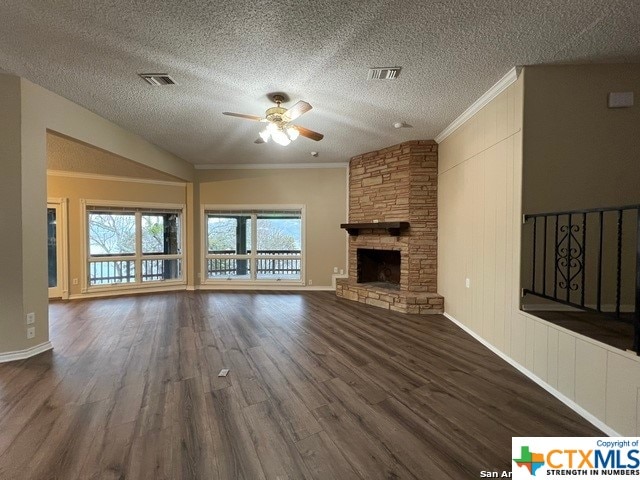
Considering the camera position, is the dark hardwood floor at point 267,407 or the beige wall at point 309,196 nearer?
the dark hardwood floor at point 267,407

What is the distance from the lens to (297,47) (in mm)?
2207

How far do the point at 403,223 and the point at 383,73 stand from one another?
99.3 inches

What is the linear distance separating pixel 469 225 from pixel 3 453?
4522 millimetres

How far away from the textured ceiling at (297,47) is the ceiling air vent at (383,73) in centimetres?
7

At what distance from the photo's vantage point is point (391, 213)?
16.0 feet

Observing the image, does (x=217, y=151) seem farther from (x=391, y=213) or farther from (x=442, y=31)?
(x=442, y=31)

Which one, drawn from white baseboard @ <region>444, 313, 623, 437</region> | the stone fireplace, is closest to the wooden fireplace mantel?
the stone fireplace

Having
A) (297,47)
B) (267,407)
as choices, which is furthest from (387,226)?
(267,407)

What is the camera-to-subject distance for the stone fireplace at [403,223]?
4496 mm

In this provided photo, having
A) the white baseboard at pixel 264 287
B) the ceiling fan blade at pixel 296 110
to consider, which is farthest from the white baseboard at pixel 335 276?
the ceiling fan blade at pixel 296 110

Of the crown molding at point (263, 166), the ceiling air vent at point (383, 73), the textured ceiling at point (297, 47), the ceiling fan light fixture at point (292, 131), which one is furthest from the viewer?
the crown molding at point (263, 166)

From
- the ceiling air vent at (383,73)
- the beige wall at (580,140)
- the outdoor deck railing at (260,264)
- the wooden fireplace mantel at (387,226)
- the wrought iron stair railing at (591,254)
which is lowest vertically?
the outdoor deck railing at (260,264)

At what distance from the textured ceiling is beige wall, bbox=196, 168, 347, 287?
8.73 feet

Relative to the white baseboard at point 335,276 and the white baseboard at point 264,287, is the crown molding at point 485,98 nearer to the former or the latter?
the white baseboard at point 335,276
